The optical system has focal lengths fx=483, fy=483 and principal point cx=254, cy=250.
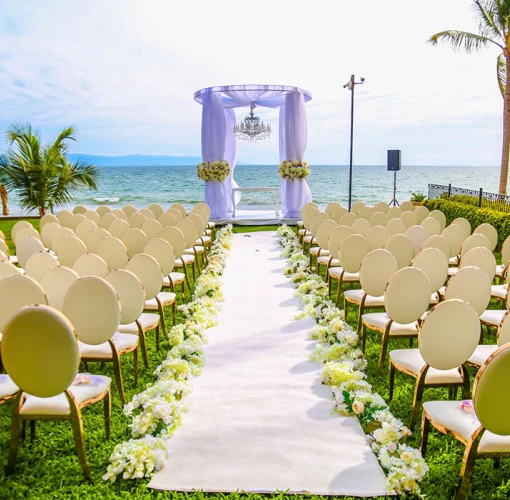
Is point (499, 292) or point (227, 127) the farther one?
point (227, 127)

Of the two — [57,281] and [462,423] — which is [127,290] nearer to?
[57,281]

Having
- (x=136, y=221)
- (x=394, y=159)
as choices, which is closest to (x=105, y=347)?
(x=136, y=221)

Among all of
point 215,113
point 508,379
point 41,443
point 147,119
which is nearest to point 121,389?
point 41,443

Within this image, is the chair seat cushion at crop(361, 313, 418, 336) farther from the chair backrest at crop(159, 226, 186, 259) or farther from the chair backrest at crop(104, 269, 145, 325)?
the chair backrest at crop(159, 226, 186, 259)

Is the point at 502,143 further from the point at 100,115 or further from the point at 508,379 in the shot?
the point at 100,115

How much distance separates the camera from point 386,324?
3.58m

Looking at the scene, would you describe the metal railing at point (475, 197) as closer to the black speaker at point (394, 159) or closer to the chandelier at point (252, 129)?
the black speaker at point (394, 159)

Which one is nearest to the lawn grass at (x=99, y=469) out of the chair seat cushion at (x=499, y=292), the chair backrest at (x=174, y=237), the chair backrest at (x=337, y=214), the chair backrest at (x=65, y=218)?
the chair seat cushion at (x=499, y=292)

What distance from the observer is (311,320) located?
4.86 metres

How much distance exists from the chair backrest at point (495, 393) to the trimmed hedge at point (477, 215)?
6.84 metres

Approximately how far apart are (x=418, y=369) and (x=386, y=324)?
75 cm

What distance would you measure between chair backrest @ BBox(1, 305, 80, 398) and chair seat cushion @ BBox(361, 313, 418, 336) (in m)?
2.25

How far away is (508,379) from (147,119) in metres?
52.8

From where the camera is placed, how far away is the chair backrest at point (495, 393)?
1903mm
